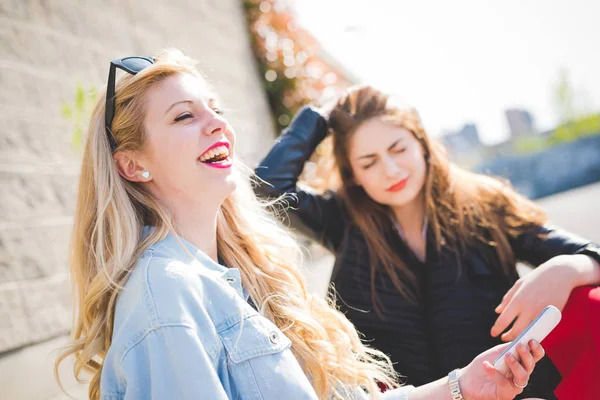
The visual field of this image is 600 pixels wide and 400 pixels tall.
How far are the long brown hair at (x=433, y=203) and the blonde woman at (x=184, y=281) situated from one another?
59cm

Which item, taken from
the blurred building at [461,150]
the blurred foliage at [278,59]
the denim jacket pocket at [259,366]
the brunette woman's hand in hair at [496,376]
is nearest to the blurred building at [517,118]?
the blurred building at [461,150]

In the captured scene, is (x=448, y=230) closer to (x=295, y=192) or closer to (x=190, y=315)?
(x=295, y=192)

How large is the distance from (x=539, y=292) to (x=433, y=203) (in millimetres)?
659

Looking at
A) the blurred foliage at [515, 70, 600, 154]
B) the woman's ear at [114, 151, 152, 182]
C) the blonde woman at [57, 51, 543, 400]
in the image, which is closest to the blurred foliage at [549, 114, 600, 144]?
the blurred foliage at [515, 70, 600, 154]

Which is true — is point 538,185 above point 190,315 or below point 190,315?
below

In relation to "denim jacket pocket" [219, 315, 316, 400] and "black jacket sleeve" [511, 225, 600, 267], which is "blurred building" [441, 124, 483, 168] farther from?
"denim jacket pocket" [219, 315, 316, 400]

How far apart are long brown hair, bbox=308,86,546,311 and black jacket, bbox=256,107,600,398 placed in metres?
0.04

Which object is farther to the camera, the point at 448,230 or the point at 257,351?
the point at 448,230

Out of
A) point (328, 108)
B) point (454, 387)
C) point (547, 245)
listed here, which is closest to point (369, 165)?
point (328, 108)

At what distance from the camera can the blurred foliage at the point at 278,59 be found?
559 cm

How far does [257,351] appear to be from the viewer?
1.32 meters

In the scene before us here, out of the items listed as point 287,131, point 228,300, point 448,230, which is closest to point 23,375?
point 228,300

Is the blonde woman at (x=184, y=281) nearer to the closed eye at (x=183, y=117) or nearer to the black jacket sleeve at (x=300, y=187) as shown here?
the closed eye at (x=183, y=117)

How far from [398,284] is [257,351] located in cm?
101
